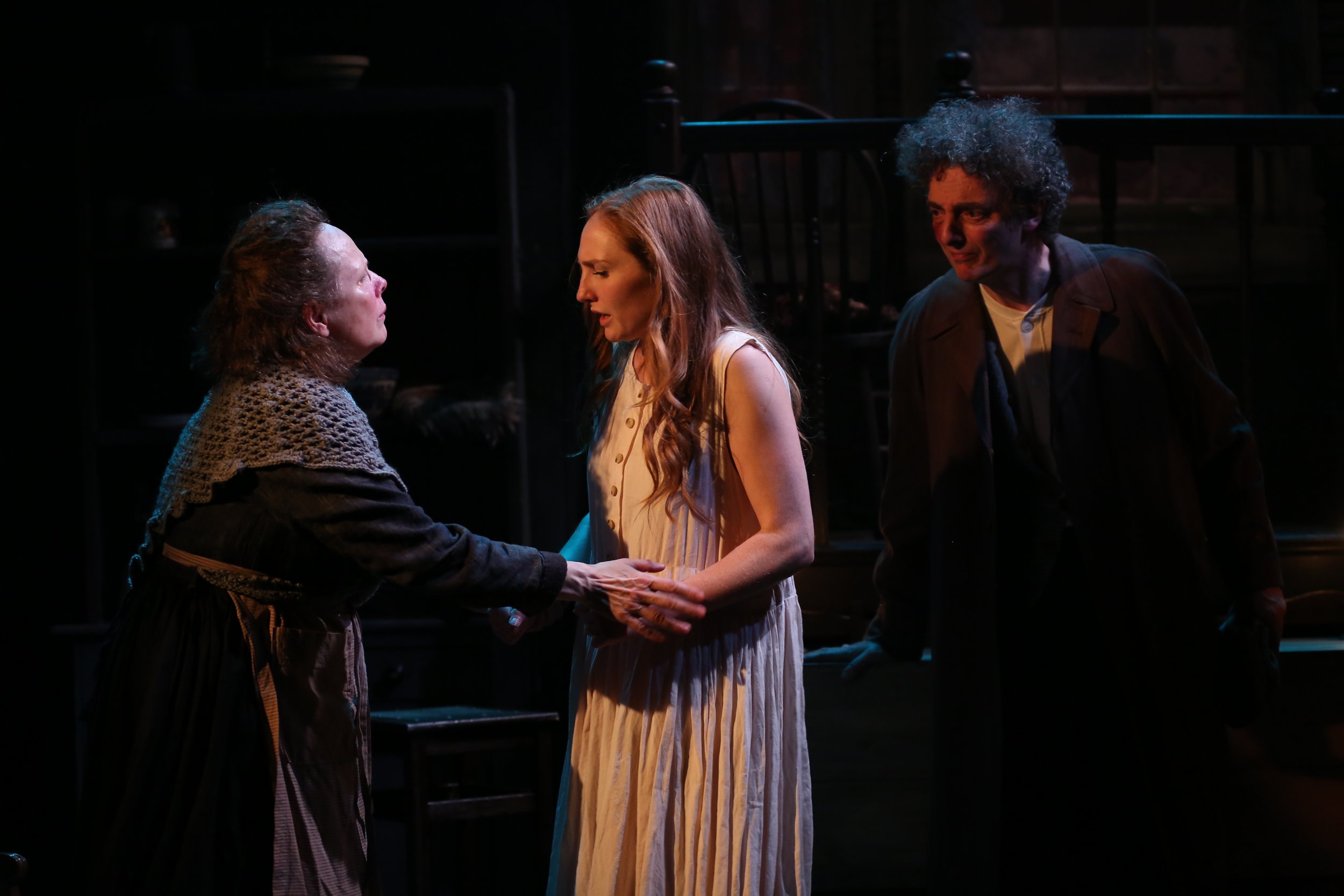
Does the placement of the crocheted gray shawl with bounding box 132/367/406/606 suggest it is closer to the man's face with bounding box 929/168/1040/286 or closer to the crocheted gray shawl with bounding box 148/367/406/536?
the crocheted gray shawl with bounding box 148/367/406/536

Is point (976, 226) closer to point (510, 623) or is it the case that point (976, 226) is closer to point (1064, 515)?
point (1064, 515)

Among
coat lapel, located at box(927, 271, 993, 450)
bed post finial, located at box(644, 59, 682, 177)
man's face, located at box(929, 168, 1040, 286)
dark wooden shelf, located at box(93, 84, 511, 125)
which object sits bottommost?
coat lapel, located at box(927, 271, 993, 450)

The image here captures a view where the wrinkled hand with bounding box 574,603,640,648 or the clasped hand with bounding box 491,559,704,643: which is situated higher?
the clasped hand with bounding box 491,559,704,643

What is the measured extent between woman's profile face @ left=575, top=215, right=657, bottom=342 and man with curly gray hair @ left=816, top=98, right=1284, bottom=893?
66cm

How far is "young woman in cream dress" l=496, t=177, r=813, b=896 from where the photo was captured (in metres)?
2.09

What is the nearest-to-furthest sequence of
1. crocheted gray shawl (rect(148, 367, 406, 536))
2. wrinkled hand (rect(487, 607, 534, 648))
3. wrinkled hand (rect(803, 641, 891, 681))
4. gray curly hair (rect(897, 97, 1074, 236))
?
1. crocheted gray shawl (rect(148, 367, 406, 536))
2. wrinkled hand (rect(487, 607, 534, 648))
3. gray curly hair (rect(897, 97, 1074, 236))
4. wrinkled hand (rect(803, 641, 891, 681))

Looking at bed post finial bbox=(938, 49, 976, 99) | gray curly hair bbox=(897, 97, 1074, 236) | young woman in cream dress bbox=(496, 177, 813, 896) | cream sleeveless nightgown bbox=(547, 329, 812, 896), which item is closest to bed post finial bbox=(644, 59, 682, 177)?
bed post finial bbox=(938, 49, 976, 99)

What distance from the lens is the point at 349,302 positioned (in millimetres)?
2182

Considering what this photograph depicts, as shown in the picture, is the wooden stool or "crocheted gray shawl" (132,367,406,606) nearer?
"crocheted gray shawl" (132,367,406,606)

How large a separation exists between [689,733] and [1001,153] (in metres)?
1.22

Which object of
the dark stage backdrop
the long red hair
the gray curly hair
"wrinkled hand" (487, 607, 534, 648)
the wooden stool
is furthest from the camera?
the dark stage backdrop

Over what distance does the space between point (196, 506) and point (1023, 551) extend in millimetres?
1579

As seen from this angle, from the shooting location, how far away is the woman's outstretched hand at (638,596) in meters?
2.07

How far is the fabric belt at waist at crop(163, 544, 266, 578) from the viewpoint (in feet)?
6.72
